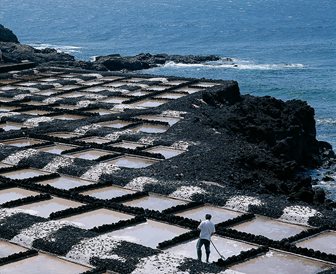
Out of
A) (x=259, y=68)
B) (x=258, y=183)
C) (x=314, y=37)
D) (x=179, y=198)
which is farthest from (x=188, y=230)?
(x=314, y=37)

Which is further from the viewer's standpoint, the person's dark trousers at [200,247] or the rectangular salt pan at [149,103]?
the rectangular salt pan at [149,103]

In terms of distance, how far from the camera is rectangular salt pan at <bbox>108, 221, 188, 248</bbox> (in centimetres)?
2906

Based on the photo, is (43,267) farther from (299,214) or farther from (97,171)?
(97,171)

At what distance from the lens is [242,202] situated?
3312 centimetres

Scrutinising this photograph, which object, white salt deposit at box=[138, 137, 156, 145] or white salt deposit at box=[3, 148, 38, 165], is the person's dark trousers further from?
white salt deposit at box=[138, 137, 156, 145]

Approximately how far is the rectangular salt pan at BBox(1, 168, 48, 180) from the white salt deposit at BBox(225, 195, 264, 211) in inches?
474

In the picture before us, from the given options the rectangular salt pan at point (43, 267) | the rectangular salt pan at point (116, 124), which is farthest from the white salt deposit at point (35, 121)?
the rectangular salt pan at point (43, 267)

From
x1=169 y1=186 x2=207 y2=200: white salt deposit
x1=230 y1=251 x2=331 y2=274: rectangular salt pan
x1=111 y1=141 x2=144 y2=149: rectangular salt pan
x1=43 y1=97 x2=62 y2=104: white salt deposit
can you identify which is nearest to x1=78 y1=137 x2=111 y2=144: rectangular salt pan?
x1=111 y1=141 x2=144 y2=149: rectangular salt pan

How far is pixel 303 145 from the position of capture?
58.6 metres

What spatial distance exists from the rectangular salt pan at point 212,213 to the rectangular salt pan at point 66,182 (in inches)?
283

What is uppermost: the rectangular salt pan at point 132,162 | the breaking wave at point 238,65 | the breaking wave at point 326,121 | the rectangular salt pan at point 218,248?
the rectangular salt pan at point 132,162

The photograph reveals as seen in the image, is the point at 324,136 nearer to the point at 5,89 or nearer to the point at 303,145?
the point at 303,145

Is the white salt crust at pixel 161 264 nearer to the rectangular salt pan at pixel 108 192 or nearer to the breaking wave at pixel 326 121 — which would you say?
the rectangular salt pan at pixel 108 192

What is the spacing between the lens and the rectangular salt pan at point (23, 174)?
129 ft
